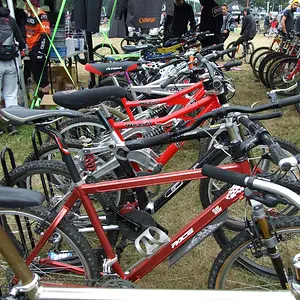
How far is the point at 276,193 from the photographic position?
112cm

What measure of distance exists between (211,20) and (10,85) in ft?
16.0

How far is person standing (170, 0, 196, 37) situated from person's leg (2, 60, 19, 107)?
4758 millimetres

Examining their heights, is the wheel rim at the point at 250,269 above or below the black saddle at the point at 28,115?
below

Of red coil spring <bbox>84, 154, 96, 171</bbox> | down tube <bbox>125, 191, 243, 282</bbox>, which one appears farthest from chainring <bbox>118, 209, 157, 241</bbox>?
red coil spring <bbox>84, 154, 96, 171</bbox>

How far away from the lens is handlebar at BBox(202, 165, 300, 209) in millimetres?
1096

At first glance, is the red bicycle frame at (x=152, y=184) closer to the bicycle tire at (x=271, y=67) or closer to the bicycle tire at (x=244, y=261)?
the bicycle tire at (x=244, y=261)

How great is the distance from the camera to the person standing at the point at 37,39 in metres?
6.09

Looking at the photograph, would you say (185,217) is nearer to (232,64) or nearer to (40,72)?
(232,64)

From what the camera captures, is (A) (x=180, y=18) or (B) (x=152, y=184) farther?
(A) (x=180, y=18)

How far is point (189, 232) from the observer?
76.6 inches

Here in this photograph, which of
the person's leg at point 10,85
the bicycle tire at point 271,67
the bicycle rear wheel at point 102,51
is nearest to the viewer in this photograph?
the person's leg at point 10,85

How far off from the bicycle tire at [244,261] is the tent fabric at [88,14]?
15.0ft

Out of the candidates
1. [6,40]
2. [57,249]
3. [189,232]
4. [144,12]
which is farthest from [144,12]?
[189,232]

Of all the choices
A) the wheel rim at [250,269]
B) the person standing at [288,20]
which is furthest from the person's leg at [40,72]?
the person standing at [288,20]
